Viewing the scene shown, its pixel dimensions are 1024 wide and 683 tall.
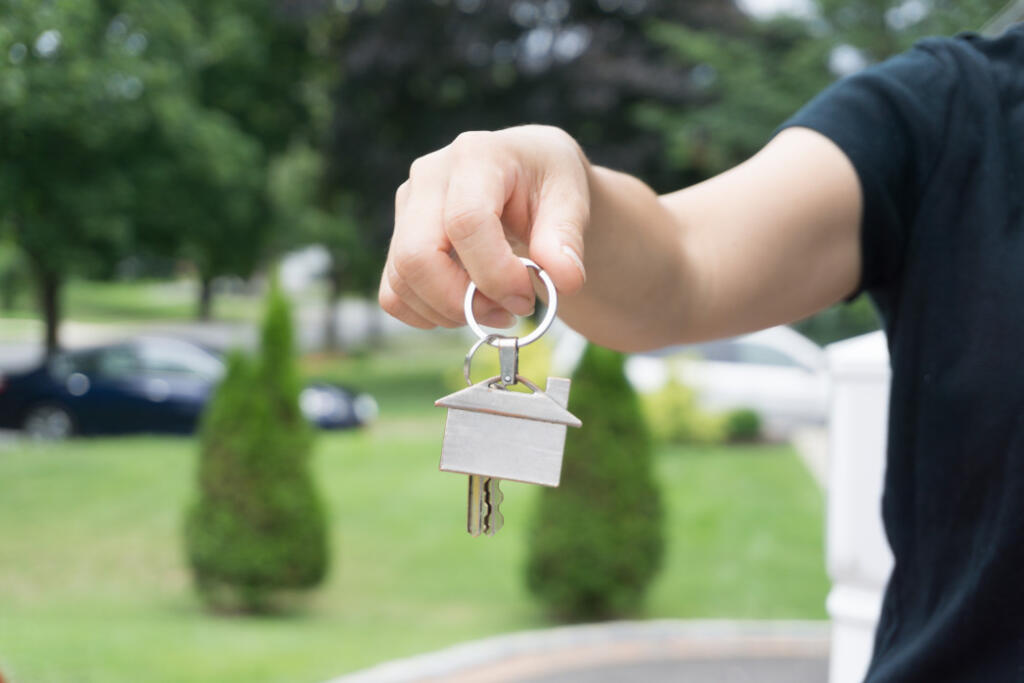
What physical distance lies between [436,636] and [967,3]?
447 cm

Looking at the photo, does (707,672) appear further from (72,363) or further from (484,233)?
(72,363)

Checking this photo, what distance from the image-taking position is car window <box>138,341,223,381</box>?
11.4m

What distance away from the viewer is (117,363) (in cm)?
1123

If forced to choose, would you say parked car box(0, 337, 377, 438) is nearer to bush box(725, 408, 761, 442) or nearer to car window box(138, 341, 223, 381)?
car window box(138, 341, 223, 381)

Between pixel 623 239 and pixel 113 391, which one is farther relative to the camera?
pixel 113 391

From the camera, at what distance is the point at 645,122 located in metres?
14.8

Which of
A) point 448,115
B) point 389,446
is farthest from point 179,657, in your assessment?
point 448,115

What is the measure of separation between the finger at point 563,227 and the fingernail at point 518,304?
40 millimetres

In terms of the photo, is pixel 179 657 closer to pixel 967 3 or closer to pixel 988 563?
pixel 988 563

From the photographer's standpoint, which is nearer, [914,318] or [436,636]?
[914,318]

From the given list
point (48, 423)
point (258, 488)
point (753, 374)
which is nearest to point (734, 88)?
point (753, 374)

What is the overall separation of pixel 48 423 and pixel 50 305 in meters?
2.72

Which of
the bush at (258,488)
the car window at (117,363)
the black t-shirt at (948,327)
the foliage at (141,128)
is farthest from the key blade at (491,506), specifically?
the car window at (117,363)

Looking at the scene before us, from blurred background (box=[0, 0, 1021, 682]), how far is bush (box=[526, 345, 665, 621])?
2 cm
